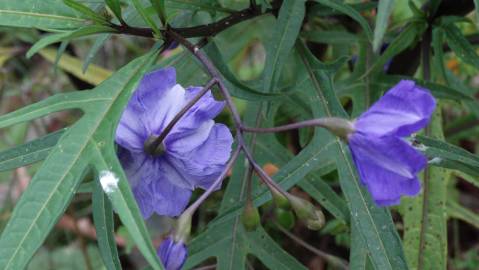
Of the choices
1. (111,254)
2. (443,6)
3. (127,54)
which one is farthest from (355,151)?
(127,54)

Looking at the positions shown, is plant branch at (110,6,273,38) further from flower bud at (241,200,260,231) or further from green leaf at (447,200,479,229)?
green leaf at (447,200,479,229)

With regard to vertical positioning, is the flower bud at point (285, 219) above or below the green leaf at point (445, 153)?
above

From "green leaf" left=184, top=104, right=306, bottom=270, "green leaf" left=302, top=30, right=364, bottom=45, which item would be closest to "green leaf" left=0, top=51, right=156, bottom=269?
"green leaf" left=184, top=104, right=306, bottom=270

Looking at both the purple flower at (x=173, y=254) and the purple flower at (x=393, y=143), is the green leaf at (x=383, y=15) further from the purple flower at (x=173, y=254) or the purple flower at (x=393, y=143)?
the purple flower at (x=173, y=254)

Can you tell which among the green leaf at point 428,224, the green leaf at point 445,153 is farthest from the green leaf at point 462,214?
the green leaf at point 445,153

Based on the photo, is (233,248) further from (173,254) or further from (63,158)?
(63,158)
